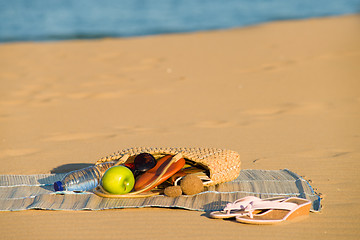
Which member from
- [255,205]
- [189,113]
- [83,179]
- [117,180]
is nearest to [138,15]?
[189,113]

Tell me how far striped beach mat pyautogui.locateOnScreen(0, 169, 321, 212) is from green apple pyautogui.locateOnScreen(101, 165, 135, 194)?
8cm

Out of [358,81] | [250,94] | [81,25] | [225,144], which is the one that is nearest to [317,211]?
[225,144]

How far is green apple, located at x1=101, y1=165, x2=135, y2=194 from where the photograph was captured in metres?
4.29

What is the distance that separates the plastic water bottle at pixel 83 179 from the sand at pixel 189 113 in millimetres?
368

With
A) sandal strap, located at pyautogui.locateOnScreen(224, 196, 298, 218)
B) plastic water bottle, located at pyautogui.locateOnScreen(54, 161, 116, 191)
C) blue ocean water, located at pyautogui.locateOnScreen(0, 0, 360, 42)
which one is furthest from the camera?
blue ocean water, located at pyautogui.locateOnScreen(0, 0, 360, 42)

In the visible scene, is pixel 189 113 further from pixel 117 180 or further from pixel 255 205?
pixel 255 205

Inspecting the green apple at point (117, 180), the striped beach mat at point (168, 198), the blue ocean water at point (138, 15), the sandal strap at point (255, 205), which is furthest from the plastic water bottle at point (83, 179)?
the blue ocean water at point (138, 15)

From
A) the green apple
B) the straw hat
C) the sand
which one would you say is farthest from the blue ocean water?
the green apple

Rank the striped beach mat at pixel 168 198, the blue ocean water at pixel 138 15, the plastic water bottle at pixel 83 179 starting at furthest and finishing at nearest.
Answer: the blue ocean water at pixel 138 15 < the plastic water bottle at pixel 83 179 < the striped beach mat at pixel 168 198

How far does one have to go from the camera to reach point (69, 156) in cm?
603

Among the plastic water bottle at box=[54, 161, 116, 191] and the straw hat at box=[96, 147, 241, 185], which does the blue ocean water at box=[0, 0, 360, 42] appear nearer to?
the plastic water bottle at box=[54, 161, 116, 191]

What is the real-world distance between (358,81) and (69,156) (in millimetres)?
5455

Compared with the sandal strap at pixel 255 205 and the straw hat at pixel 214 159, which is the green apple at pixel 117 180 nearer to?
the straw hat at pixel 214 159

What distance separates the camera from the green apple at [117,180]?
4285 mm
